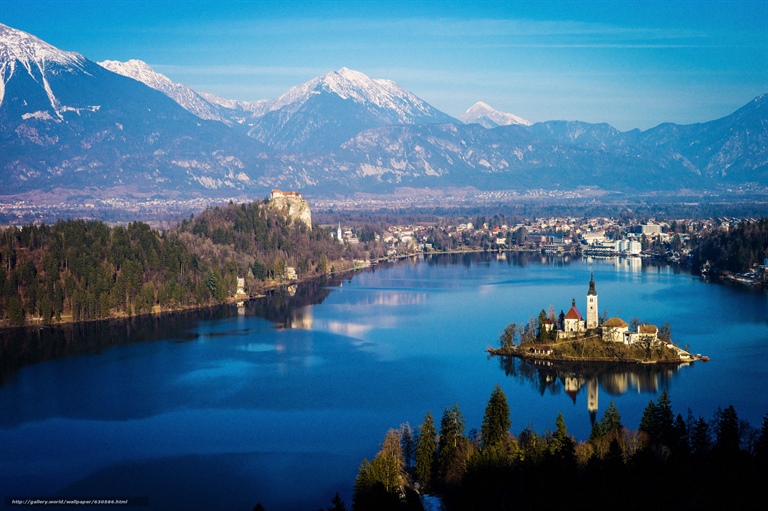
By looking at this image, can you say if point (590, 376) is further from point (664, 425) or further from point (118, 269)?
point (118, 269)

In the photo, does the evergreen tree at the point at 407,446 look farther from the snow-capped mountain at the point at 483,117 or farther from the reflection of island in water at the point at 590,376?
the snow-capped mountain at the point at 483,117

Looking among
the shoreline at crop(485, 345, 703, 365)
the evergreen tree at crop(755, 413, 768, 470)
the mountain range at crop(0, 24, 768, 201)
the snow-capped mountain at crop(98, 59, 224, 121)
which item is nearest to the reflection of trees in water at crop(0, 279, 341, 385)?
the shoreline at crop(485, 345, 703, 365)

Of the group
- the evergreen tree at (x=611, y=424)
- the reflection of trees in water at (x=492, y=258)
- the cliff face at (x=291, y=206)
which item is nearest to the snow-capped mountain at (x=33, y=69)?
the cliff face at (x=291, y=206)

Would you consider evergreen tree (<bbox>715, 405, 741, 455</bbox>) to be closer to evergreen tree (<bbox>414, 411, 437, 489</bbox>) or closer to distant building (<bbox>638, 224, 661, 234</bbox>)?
evergreen tree (<bbox>414, 411, 437, 489</bbox>)

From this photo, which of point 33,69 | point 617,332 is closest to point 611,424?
point 617,332

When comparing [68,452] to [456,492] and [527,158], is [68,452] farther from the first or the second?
[527,158]

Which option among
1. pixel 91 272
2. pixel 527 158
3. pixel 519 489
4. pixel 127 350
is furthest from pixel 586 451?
pixel 527 158

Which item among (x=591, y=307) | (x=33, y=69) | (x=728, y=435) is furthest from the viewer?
(x=33, y=69)
